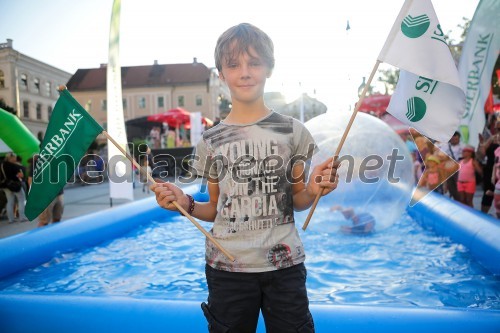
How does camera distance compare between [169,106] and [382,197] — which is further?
[169,106]

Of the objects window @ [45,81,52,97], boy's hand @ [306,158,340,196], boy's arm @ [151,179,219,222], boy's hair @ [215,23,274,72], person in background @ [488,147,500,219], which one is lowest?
person in background @ [488,147,500,219]

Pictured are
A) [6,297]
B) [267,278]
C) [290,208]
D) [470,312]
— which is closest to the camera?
[267,278]

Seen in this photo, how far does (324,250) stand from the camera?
5.16 meters

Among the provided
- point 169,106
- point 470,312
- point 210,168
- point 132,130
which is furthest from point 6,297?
point 169,106

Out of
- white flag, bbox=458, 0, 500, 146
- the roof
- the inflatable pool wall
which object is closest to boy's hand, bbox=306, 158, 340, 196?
the inflatable pool wall

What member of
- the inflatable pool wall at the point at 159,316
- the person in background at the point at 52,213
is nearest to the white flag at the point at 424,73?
the inflatable pool wall at the point at 159,316

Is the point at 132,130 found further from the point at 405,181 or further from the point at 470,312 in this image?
the point at 470,312

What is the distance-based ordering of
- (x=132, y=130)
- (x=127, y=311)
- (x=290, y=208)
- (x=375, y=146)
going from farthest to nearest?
1. (x=132, y=130)
2. (x=375, y=146)
3. (x=127, y=311)
4. (x=290, y=208)

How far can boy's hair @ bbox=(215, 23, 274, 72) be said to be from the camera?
159cm

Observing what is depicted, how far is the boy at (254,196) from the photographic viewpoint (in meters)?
1.55

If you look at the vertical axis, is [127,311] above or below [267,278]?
below

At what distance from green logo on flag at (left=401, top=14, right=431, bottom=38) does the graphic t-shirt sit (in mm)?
913

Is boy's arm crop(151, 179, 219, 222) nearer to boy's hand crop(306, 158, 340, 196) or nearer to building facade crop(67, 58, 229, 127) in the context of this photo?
boy's hand crop(306, 158, 340, 196)

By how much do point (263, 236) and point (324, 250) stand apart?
3784mm
